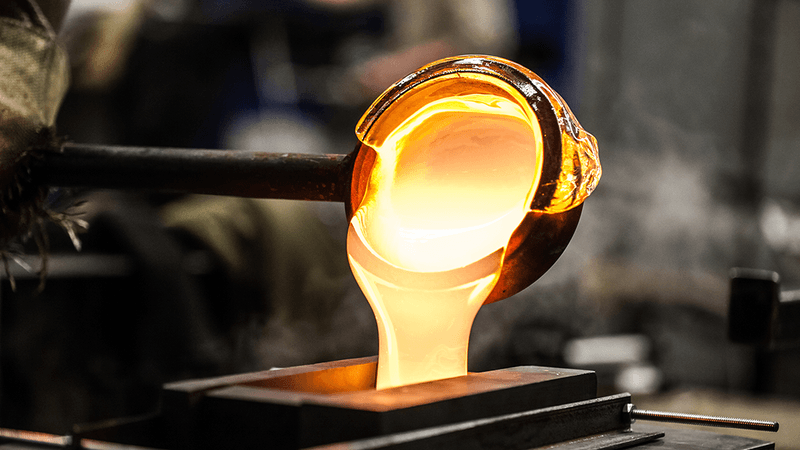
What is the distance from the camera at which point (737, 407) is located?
300 cm

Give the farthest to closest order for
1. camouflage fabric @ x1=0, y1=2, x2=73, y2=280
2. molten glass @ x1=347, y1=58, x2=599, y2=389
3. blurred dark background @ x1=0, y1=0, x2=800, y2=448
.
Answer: blurred dark background @ x1=0, y1=0, x2=800, y2=448, camouflage fabric @ x1=0, y1=2, x2=73, y2=280, molten glass @ x1=347, y1=58, x2=599, y2=389

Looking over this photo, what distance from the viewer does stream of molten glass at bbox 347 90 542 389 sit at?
3.00 feet

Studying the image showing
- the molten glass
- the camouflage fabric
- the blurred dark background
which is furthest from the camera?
the blurred dark background

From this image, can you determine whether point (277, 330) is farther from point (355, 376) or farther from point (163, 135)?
point (355, 376)

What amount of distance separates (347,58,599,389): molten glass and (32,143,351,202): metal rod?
0.17 ft

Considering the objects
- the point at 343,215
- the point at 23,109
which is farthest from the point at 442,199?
the point at 343,215

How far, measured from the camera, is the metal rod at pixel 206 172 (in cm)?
98

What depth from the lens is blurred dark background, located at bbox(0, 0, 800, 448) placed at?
266 cm

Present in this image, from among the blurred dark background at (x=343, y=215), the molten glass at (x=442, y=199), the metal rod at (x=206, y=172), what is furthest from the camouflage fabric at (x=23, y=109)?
the blurred dark background at (x=343, y=215)

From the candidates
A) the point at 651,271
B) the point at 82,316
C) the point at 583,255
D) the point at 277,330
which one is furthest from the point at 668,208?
the point at 82,316

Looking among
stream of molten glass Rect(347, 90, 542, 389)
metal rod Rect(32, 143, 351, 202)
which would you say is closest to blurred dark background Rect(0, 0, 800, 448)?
metal rod Rect(32, 143, 351, 202)

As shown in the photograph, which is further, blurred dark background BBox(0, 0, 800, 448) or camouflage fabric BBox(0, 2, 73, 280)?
blurred dark background BBox(0, 0, 800, 448)

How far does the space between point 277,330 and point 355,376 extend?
6.49 feet

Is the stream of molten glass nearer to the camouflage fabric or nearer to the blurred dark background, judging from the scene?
the camouflage fabric
